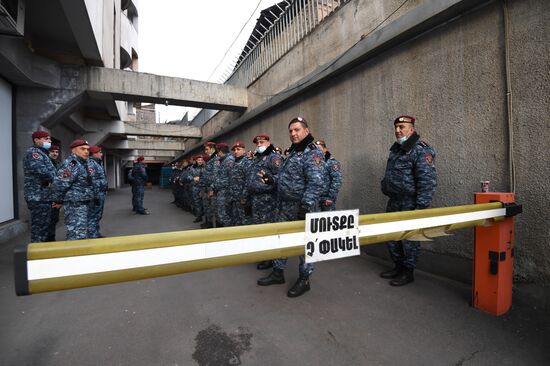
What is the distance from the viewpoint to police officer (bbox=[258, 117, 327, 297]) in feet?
8.81

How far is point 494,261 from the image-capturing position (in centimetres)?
223

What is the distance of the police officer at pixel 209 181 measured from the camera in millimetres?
5934

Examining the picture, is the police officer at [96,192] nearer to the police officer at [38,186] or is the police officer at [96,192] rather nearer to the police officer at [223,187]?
the police officer at [38,186]

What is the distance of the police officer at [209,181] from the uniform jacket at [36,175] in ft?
8.90

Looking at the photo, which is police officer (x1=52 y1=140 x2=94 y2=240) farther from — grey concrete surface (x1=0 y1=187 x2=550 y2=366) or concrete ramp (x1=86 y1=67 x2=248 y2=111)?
concrete ramp (x1=86 y1=67 x2=248 y2=111)

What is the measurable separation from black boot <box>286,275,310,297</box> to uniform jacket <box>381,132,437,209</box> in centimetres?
140

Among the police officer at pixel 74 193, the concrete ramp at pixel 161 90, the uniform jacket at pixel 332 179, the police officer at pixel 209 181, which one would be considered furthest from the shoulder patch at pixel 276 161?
the concrete ramp at pixel 161 90

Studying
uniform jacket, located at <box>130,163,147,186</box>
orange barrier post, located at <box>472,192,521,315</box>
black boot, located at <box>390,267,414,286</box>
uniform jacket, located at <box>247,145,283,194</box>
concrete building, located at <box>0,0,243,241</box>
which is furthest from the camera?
uniform jacket, located at <box>130,163,147,186</box>

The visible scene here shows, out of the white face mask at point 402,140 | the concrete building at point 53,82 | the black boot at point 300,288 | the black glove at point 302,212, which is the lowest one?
the black boot at point 300,288

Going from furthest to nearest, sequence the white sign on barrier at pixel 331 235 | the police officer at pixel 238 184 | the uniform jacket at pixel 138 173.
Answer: the uniform jacket at pixel 138 173
the police officer at pixel 238 184
the white sign on barrier at pixel 331 235

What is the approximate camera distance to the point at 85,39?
5.83m

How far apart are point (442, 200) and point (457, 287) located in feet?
3.12

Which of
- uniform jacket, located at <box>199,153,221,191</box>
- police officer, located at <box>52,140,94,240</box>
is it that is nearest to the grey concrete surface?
police officer, located at <box>52,140,94,240</box>

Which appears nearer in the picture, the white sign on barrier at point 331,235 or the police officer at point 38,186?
the white sign on barrier at point 331,235
